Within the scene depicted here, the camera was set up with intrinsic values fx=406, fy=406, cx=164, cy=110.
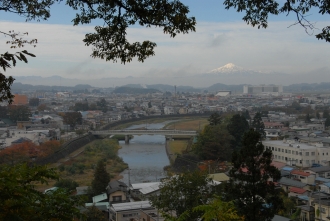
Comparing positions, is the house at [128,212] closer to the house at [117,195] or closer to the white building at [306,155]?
the house at [117,195]

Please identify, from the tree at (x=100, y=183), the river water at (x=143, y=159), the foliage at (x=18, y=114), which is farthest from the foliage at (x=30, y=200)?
the foliage at (x=18, y=114)

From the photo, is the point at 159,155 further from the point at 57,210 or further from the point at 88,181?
the point at 57,210

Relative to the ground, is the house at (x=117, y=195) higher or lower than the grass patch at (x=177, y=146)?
higher

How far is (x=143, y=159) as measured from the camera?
10.4 m

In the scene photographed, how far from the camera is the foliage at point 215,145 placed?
355 inches

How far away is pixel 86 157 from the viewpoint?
10258 mm

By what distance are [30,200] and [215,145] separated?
7672 millimetres

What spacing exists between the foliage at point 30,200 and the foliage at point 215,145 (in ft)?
24.3

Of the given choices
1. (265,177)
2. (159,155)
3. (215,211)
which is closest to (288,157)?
(159,155)

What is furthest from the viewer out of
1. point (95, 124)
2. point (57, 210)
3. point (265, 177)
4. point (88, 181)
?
point (95, 124)

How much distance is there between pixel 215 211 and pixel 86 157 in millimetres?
8796

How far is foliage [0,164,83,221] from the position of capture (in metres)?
1.35

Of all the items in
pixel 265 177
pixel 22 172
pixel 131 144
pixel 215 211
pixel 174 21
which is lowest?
pixel 131 144

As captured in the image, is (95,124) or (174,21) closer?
(174,21)
